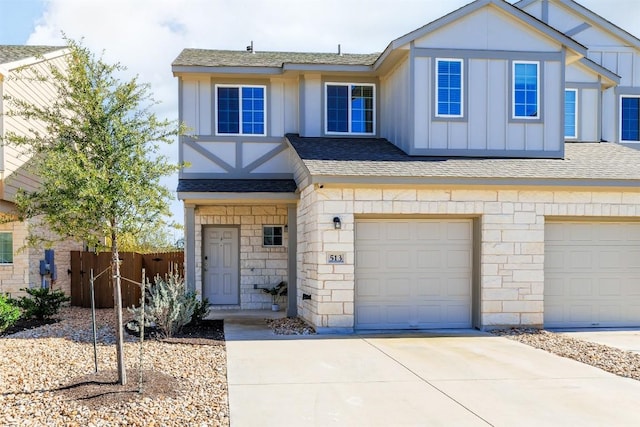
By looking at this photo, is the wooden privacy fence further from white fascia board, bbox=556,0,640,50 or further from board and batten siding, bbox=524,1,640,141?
white fascia board, bbox=556,0,640,50

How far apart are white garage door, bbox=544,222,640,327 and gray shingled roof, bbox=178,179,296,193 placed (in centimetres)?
548

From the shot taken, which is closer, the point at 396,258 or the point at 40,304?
the point at 396,258

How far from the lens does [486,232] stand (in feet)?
37.7

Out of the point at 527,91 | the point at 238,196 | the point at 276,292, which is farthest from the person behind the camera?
the point at 276,292

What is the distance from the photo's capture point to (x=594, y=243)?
40.0 ft

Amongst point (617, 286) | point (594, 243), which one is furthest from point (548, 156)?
point (617, 286)

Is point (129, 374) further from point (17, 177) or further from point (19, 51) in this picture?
point (19, 51)

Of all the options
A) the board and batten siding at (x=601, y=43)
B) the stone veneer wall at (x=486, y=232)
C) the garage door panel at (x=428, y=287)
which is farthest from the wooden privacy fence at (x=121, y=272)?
the board and batten siding at (x=601, y=43)

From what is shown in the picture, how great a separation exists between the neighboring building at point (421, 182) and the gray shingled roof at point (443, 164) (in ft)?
0.17

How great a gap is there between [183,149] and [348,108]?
3.92 m

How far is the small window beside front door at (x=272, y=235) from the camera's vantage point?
15.3 m

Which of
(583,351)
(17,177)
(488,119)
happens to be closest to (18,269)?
(17,177)

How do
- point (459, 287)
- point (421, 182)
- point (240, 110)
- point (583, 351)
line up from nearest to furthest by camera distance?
point (583, 351) → point (421, 182) → point (459, 287) → point (240, 110)

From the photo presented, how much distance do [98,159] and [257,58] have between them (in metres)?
8.65
